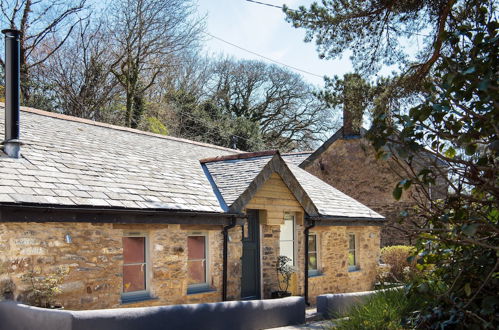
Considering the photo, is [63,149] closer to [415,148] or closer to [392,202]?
[415,148]

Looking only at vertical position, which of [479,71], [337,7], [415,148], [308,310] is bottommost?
[308,310]

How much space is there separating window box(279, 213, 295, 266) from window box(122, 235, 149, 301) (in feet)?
15.4

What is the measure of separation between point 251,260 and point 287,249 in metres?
1.57

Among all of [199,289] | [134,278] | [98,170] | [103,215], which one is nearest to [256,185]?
[199,289]

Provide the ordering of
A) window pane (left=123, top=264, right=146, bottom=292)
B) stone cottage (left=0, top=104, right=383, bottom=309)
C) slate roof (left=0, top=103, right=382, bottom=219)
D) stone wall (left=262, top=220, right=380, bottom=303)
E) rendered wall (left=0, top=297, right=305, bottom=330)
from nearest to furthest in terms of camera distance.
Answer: rendered wall (left=0, top=297, right=305, bottom=330) < stone cottage (left=0, top=104, right=383, bottom=309) < slate roof (left=0, top=103, right=382, bottom=219) < window pane (left=123, top=264, right=146, bottom=292) < stone wall (left=262, top=220, right=380, bottom=303)

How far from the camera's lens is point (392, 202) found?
2198cm

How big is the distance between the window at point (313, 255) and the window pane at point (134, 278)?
577 cm

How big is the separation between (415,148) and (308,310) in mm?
9357

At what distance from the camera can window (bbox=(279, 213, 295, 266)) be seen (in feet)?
47.9

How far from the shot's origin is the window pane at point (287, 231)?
48.0ft

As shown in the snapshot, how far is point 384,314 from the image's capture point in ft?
25.5

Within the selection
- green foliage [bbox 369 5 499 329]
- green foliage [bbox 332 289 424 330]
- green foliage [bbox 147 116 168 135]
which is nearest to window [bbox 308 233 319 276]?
green foliage [bbox 332 289 424 330]

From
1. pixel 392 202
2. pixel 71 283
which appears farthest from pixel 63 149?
pixel 392 202

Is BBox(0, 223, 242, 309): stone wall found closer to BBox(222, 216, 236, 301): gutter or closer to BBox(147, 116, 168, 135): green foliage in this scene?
BBox(222, 216, 236, 301): gutter
